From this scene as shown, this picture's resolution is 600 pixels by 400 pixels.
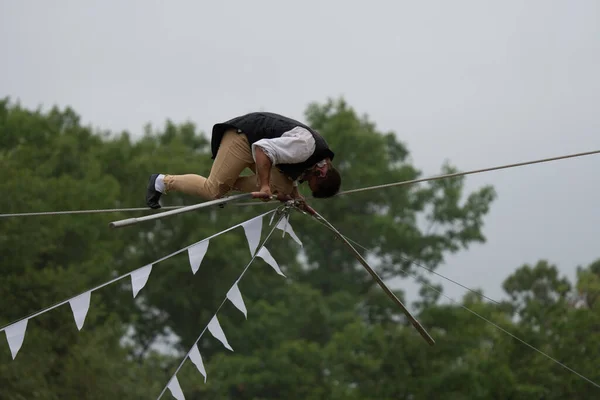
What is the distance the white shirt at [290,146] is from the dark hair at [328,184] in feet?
0.64

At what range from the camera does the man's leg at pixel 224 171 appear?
23.5 ft

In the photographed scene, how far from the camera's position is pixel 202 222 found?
32.0m

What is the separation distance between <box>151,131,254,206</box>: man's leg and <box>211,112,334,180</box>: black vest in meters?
0.05

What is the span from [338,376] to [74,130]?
8836mm

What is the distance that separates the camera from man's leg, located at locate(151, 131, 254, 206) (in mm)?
7160

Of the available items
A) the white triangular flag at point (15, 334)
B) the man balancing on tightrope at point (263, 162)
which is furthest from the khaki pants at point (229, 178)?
the white triangular flag at point (15, 334)

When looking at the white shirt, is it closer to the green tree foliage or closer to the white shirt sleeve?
the white shirt sleeve

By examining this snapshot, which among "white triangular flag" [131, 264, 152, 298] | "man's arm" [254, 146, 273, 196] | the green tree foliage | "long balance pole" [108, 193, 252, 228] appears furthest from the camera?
the green tree foliage

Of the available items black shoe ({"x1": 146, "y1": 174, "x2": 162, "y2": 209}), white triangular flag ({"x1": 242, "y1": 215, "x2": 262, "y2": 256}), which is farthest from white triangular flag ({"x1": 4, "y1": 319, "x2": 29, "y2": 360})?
white triangular flag ({"x1": 242, "y1": 215, "x2": 262, "y2": 256})

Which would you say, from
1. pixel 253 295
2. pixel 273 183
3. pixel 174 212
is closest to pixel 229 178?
pixel 273 183

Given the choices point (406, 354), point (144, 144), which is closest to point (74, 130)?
point (144, 144)

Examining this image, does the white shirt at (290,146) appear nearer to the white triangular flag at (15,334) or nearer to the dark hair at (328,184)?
the dark hair at (328,184)

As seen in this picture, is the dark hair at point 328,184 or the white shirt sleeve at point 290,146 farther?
the dark hair at point 328,184

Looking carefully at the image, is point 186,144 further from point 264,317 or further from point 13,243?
point 13,243
